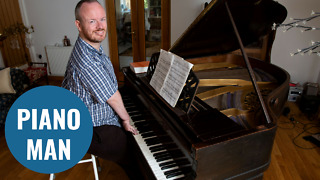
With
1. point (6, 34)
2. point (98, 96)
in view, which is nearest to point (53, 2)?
point (6, 34)

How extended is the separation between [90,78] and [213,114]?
0.80 m

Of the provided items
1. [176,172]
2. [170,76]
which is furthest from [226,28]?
[176,172]

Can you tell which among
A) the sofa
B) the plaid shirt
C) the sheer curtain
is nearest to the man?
the plaid shirt

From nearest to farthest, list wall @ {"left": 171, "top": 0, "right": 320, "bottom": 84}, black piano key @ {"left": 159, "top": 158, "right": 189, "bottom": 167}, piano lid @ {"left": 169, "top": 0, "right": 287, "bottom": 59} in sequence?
black piano key @ {"left": 159, "top": 158, "right": 189, "bottom": 167}
piano lid @ {"left": 169, "top": 0, "right": 287, "bottom": 59}
wall @ {"left": 171, "top": 0, "right": 320, "bottom": 84}

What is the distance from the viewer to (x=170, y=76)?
1.39 meters

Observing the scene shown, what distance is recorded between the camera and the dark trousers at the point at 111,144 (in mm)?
1513

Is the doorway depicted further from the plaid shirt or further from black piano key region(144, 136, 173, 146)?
black piano key region(144, 136, 173, 146)

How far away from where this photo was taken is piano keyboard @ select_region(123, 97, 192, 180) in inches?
46.3

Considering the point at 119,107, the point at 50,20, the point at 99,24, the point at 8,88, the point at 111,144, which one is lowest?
the point at 8,88

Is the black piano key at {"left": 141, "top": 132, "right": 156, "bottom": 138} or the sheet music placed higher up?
the sheet music

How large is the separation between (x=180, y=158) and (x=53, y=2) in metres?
4.82

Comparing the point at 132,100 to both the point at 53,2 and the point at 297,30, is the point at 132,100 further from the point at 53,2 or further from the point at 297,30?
the point at 53,2

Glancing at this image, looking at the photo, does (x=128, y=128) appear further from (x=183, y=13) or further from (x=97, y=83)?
(x=183, y=13)

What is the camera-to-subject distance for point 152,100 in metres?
1.52
